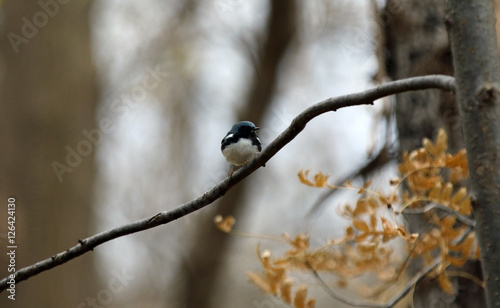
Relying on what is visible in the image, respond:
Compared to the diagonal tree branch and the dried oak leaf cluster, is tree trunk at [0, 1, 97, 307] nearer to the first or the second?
the dried oak leaf cluster

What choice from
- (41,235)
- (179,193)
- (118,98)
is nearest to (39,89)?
(41,235)

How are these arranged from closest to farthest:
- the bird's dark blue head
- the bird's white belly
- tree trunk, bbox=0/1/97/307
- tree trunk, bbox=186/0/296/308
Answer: the bird's white belly, the bird's dark blue head, tree trunk, bbox=0/1/97/307, tree trunk, bbox=186/0/296/308

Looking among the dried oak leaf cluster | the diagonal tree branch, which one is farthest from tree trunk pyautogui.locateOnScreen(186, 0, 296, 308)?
the diagonal tree branch

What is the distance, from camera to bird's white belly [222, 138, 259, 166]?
1.75 metres

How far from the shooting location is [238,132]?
1.91 metres

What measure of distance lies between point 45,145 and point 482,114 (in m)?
4.61

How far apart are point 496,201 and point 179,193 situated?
286 inches

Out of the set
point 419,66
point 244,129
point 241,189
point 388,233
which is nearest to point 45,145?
point 241,189

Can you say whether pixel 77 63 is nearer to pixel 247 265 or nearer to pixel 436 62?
pixel 436 62

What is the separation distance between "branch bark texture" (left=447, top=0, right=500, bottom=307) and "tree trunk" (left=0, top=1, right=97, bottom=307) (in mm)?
4413

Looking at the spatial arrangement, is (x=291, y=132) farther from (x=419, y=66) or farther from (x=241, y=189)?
(x=241, y=189)

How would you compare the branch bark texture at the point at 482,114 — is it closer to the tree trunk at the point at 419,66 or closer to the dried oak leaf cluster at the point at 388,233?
the dried oak leaf cluster at the point at 388,233

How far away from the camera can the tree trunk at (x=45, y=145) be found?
4965 millimetres

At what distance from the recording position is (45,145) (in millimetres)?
5168
